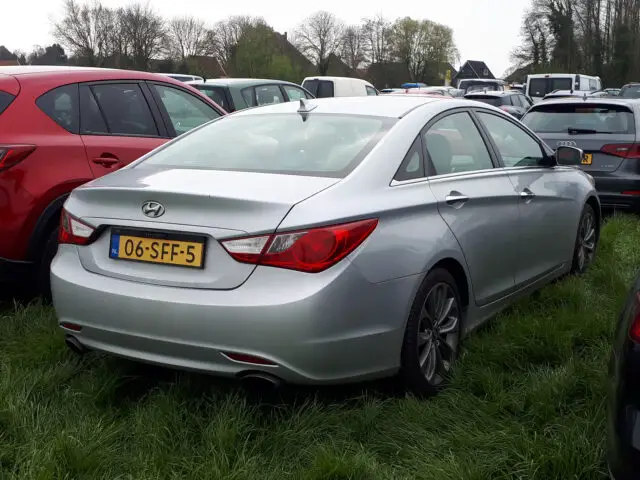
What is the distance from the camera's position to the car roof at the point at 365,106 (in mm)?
4066

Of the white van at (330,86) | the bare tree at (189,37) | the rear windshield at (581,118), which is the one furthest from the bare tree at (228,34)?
the rear windshield at (581,118)

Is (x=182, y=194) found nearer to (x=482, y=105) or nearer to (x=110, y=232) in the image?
(x=110, y=232)

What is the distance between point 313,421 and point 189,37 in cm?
7538

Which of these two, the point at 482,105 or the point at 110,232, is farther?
the point at 482,105

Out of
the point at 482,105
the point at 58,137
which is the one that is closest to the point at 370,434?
the point at 482,105

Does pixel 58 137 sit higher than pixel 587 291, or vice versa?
pixel 58 137

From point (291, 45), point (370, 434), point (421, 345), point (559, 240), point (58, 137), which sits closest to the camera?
point (370, 434)

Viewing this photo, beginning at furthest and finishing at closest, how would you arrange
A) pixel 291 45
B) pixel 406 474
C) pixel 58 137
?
1. pixel 291 45
2. pixel 58 137
3. pixel 406 474

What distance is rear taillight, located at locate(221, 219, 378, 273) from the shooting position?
299cm

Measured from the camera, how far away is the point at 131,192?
3318 millimetres

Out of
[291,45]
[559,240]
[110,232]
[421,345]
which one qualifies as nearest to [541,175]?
[559,240]

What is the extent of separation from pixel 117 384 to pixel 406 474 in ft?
4.82

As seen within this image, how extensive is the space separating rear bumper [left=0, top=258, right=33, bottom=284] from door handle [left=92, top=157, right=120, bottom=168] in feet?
2.63

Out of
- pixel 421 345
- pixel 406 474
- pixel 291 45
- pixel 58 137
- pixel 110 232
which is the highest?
pixel 291 45
